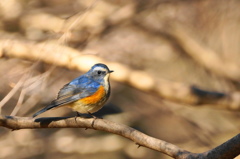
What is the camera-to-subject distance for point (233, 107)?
7938mm

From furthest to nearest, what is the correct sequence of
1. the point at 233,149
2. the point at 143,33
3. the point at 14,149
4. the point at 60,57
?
the point at 143,33
the point at 14,149
the point at 60,57
the point at 233,149

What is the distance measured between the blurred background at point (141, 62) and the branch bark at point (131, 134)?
3.66 m

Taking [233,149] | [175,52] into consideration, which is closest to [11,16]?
[175,52]

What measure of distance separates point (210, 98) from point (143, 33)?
6.27 ft

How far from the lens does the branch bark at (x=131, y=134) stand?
3213 mm

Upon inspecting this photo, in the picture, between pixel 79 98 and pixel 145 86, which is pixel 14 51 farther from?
pixel 79 98

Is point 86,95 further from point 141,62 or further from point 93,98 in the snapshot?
point 141,62

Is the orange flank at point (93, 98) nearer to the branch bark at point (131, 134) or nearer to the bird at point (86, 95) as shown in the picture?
the bird at point (86, 95)

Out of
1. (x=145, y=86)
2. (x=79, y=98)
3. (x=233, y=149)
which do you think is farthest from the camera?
(x=145, y=86)

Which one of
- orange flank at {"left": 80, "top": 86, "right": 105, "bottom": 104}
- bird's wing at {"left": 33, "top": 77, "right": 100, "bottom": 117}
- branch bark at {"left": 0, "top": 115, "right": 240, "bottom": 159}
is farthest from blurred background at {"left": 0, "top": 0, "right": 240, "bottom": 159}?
branch bark at {"left": 0, "top": 115, "right": 240, "bottom": 159}

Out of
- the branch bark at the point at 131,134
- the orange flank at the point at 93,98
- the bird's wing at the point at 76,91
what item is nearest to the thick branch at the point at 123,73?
the bird's wing at the point at 76,91

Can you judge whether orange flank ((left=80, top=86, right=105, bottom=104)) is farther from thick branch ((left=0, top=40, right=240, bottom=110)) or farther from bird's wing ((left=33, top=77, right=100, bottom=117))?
thick branch ((left=0, top=40, right=240, bottom=110))

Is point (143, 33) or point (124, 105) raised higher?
point (143, 33)

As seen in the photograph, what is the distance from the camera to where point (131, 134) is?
3705mm
